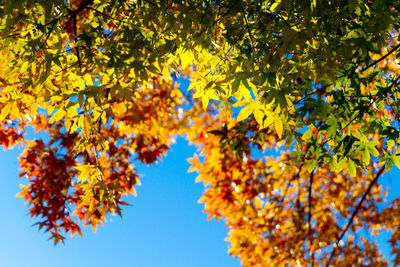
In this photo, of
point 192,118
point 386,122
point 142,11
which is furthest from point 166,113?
point 386,122

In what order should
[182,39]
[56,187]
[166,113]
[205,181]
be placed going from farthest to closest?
[166,113]
[205,181]
[56,187]
[182,39]

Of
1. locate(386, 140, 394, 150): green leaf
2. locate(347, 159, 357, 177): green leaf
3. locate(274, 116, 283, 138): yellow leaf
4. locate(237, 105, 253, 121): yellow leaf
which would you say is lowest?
locate(347, 159, 357, 177): green leaf

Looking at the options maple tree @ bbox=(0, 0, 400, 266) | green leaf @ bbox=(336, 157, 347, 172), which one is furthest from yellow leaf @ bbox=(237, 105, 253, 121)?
green leaf @ bbox=(336, 157, 347, 172)

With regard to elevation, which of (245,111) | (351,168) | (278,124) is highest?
(245,111)

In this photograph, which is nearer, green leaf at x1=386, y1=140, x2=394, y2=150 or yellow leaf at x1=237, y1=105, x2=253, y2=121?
yellow leaf at x1=237, y1=105, x2=253, y2=121

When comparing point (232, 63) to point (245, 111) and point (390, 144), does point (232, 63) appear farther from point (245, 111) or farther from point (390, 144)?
point (390, 144)

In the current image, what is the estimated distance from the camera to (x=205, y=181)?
247 inches

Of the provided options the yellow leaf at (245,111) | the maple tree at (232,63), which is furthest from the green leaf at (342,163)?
the yellow leaf at (245,111)

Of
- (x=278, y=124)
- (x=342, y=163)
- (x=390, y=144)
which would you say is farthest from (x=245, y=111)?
(x=390, y=144)

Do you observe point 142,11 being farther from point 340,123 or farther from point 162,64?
point 340,123

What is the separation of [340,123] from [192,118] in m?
4.84

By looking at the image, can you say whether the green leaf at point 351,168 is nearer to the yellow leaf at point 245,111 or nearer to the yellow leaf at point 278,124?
the yellow leaf at point 278,124

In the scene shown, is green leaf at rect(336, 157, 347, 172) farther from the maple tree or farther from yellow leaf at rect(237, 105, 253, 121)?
yellow leaf at rect(237, 105, 253, 121)

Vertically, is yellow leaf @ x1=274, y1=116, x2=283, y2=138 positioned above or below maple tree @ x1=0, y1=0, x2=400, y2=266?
below
